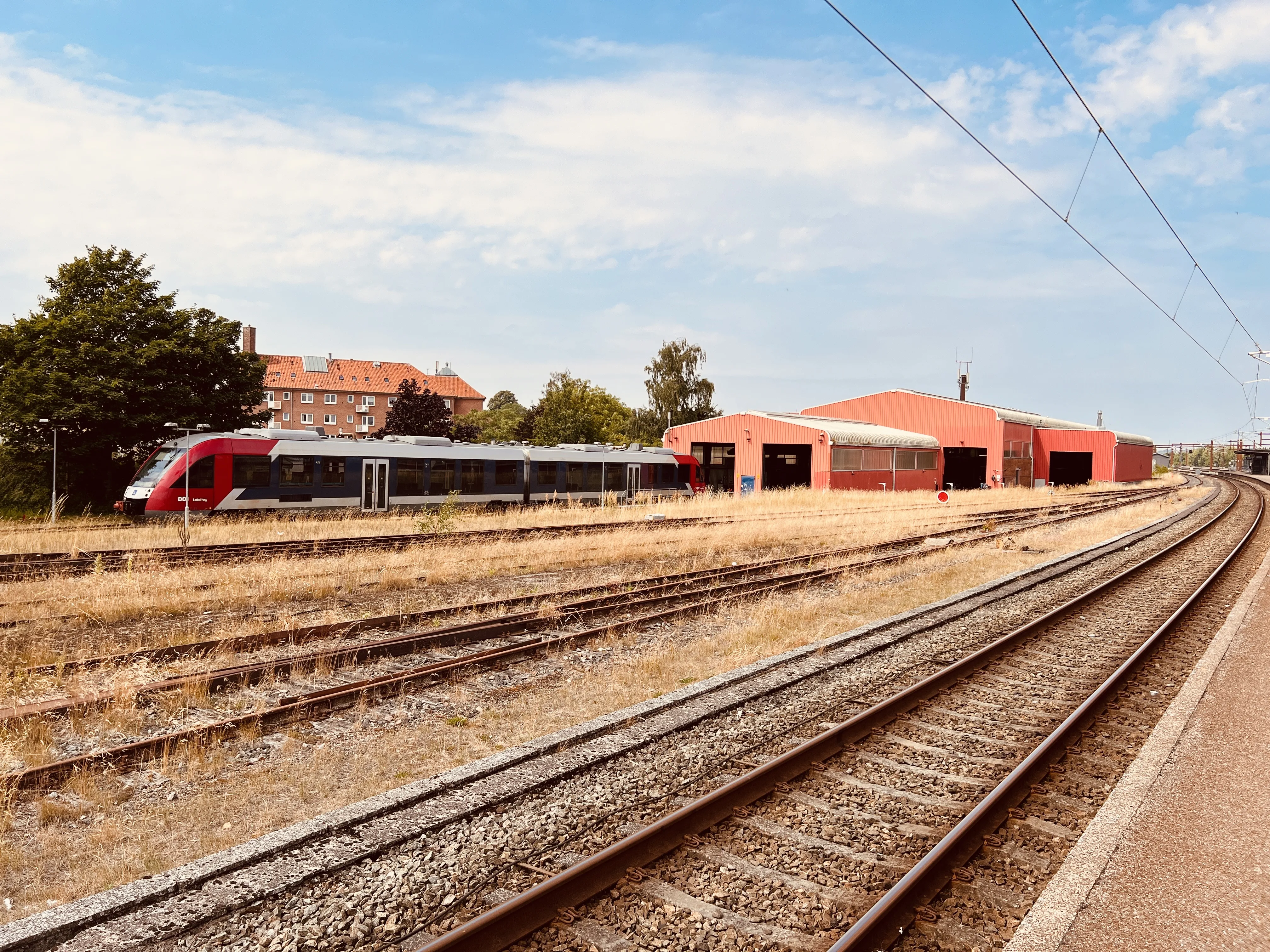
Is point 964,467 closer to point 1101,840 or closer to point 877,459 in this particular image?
point 877,459

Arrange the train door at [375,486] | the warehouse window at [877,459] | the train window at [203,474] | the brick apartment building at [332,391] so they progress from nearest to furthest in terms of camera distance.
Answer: the train window at [203,474] → the train door at [375,486] → the warehouse window at [877,459] → the brick apartment building at [332,391]

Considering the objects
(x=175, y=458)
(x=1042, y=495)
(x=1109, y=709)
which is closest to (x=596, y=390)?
(x=1042, y=495)

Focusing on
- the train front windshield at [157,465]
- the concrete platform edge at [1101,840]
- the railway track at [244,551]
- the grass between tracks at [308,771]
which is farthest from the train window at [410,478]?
the concrete platform edge at [1101,840]

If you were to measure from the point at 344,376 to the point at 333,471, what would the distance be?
8277 cm

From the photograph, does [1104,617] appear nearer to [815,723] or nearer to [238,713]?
[815,723]

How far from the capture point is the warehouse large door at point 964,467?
53.1m

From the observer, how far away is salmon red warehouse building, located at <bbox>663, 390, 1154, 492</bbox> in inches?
1690

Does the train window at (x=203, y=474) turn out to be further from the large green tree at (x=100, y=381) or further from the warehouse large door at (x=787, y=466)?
the warehouse large door at (x=787, y=466)

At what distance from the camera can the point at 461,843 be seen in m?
4.71

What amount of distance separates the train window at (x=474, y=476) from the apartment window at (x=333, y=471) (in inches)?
163

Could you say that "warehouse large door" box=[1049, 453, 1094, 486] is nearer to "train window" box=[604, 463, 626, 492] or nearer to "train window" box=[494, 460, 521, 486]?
"train window" box=[604, 463, 626, 492]

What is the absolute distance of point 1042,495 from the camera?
4606 centimetres

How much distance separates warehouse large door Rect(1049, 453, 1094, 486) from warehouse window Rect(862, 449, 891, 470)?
25.3m

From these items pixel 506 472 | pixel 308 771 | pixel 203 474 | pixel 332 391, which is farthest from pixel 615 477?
A: pixel 332 391
